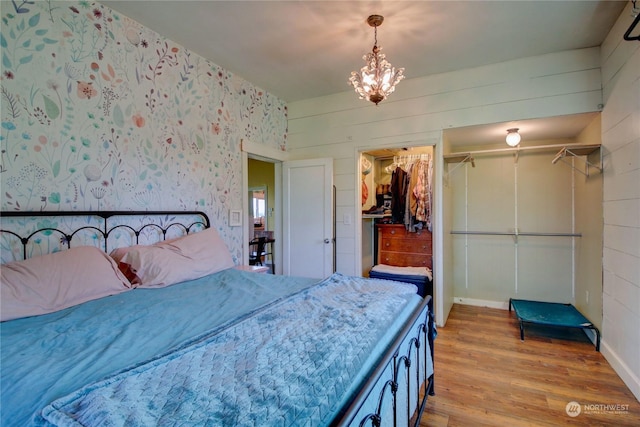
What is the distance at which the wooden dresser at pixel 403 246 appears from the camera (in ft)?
13.9

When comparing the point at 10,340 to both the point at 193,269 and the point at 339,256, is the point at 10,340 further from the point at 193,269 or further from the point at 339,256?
the point at 339,256

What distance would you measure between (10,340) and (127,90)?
6.10 ft

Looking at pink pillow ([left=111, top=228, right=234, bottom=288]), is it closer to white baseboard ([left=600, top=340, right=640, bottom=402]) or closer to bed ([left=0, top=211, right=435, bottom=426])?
bed ([left=0, top=211, right=435, bottom=426])

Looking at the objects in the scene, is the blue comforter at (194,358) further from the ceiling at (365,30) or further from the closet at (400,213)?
the closet at (400,213)

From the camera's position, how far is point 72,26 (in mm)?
2006

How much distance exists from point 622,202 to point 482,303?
223 cm

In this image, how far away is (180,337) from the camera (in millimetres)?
1245

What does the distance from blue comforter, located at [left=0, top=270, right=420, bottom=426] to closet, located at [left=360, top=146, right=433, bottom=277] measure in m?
2.59

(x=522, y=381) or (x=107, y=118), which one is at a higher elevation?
(x=107, y=118)

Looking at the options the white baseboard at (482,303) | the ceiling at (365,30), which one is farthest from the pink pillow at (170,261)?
the white baseboard at (482,303)

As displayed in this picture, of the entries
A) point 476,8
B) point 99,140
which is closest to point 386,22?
point 476,8

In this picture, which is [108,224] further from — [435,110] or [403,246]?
[403,246]

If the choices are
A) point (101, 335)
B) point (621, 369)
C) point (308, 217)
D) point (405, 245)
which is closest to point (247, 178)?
point (308, 217)

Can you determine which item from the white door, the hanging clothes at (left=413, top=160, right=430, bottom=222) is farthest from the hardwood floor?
the white door
